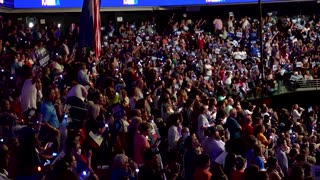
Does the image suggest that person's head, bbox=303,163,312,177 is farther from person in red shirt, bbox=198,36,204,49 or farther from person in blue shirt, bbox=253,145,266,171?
person in red shirt, bbox=198,36,204,49

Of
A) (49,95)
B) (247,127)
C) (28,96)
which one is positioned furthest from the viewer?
(247,127)

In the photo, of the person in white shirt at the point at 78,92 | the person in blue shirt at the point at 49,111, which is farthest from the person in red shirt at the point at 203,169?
the person in white shirt at the point at 78,92

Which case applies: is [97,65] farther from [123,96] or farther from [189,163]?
[189,163]

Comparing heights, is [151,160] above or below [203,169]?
above

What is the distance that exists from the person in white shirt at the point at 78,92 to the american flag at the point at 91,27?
4435 millimetres

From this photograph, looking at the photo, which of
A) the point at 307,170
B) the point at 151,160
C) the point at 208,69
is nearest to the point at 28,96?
the point at 151,160

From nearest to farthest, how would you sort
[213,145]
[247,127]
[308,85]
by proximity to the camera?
[213,145]
[247,127]
[308,85]

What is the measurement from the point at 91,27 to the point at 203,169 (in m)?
8.81

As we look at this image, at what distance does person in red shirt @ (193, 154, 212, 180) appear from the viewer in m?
→ 10.3

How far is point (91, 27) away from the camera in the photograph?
18.5 m

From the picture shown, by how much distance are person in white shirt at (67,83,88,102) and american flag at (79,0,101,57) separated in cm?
444

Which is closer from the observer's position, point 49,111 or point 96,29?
point 49,111

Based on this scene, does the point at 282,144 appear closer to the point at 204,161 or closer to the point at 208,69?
the point at 204,161

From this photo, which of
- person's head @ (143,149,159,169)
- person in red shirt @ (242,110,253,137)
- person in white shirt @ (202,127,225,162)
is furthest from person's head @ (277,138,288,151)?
person's head @ (143,149,159,169)
